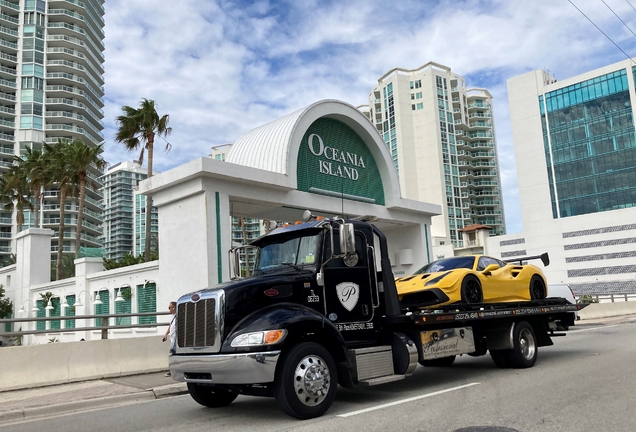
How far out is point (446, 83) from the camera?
351ft

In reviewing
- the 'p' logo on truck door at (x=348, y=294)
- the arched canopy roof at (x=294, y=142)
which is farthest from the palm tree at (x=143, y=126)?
the 'p' logo on truck door at (x=348, y=294)

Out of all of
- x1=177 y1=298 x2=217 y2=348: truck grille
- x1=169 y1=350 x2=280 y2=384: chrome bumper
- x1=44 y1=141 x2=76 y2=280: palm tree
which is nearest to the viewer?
x1=169 y1=350 x2=280 y2=384: chrome bumper

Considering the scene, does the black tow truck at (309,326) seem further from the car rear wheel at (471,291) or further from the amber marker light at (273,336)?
the car rear wheel at (471,291)

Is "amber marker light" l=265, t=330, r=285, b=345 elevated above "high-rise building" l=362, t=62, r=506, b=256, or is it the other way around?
"high-rise building" l=362, t=62, r=506, b=256

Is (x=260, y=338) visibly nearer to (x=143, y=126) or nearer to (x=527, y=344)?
(x=527, y=344)

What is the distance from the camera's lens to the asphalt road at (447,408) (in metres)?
6.16

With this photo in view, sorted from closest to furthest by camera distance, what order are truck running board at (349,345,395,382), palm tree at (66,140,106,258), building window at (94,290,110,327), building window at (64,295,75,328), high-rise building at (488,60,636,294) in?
truck running board at (349,345,395,382) → building window at (94,290,110,327) → building window at (64,295,75,328) → palm tree at (66,140,106,258) → high-rise building at (488,60,636,294)

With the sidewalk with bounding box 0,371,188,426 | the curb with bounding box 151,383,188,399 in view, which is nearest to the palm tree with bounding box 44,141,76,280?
the sidewalk with bounding box 0,371,188,426

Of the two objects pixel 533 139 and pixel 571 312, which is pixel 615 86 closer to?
pixel 533 139

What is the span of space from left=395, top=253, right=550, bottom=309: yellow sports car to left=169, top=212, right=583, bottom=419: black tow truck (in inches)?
10.7

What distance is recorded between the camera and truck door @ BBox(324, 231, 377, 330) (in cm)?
780

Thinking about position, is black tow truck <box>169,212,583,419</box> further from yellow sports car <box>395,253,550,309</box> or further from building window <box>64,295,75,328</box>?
building window <box>64,295,75,328</box>

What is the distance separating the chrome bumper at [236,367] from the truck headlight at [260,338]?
0.13 metres

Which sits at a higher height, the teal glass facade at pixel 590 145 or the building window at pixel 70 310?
the teal glass facade at pixel 590 145
